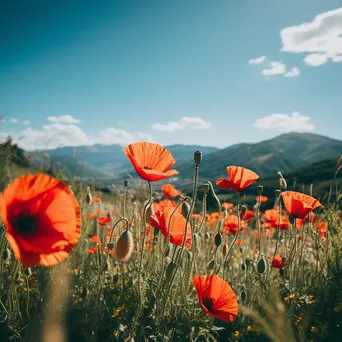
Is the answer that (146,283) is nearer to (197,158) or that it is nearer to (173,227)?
(173,227)

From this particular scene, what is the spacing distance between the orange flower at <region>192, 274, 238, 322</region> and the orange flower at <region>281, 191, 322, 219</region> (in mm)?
864

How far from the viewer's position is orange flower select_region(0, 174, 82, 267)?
3.55ft

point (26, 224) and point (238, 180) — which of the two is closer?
point (26, 224)

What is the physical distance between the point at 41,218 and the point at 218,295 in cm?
112

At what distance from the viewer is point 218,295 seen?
181cm

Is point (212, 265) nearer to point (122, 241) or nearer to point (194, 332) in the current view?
point (194, 332)

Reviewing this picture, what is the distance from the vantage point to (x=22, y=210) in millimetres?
1243

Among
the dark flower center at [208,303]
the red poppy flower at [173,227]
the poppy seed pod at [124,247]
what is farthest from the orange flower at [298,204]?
the poppy seed pod at [124,247]

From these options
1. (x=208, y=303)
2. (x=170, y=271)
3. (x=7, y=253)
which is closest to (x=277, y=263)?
(x=208, y=303)

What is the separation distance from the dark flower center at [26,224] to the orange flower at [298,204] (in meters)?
1.76

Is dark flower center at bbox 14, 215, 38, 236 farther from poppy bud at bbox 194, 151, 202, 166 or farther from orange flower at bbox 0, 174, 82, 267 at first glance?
poppy bud at bbox 194, 151, 202, 166

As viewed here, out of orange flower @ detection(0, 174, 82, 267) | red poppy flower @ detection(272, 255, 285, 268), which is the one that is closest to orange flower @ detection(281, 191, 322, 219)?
red poppy flower @ detection(272, 255, 285, 268)

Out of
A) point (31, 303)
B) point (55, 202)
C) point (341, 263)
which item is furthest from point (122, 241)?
point (341, 263)

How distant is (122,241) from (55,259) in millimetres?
516
